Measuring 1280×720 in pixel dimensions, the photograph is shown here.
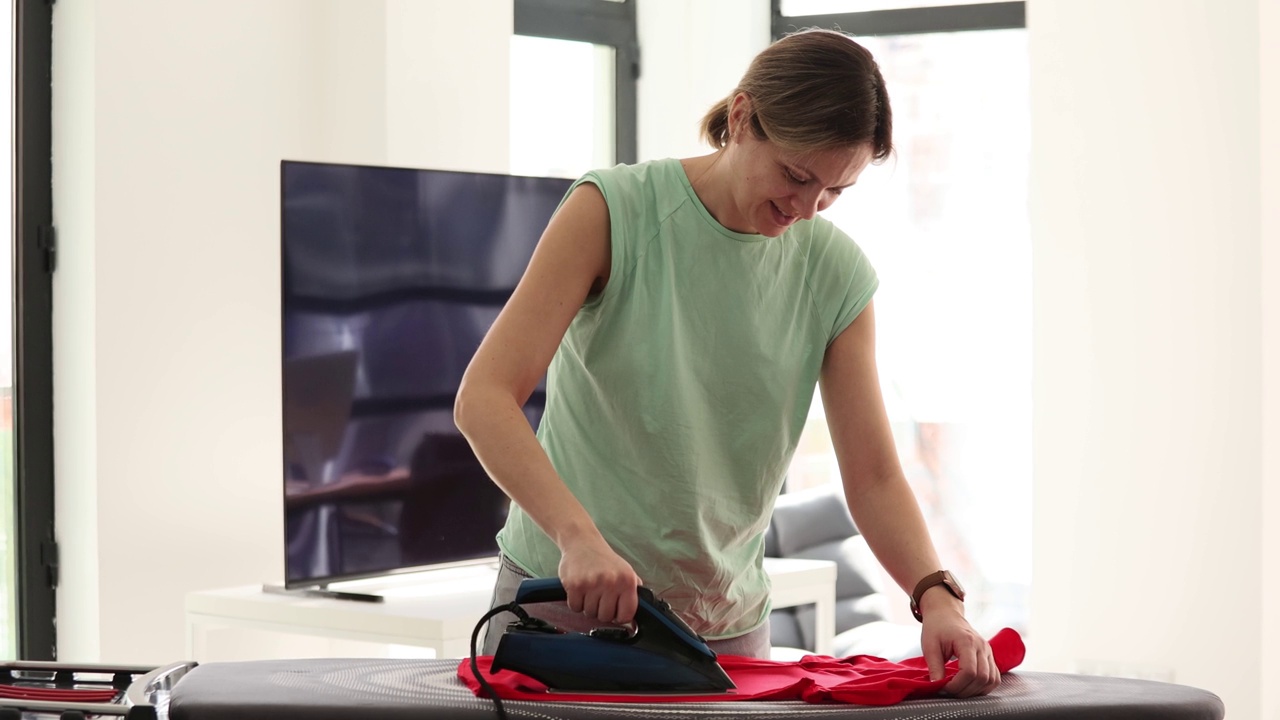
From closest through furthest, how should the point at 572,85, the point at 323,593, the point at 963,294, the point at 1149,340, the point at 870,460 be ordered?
the point at 870,460, the point at 323,593, the point at 1149,340, the point at 963,294, the point at 572,85

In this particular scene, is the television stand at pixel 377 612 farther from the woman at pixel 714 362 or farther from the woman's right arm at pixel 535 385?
the woman's right arm at pixel 535 385

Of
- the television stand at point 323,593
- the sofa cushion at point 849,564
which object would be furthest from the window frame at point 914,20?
the television stand at point 323,593

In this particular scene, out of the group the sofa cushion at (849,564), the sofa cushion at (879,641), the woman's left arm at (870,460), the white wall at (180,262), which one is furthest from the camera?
the sofa cushion at (849,564)

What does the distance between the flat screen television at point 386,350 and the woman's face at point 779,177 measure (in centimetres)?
140

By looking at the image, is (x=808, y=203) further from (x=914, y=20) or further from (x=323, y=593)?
(x=914, y=20)

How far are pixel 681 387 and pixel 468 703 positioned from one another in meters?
0.40

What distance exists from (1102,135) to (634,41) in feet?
4.79

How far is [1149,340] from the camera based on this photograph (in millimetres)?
3203

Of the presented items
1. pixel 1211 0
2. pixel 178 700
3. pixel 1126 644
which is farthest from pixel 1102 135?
pixel 178 700

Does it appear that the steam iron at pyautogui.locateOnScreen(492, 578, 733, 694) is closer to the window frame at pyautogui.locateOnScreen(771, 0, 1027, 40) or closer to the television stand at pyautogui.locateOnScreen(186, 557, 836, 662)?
the television stand at pyautogui.locateOnScreen(186, 557, 836, 662)

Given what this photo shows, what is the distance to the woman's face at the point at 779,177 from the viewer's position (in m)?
1.32

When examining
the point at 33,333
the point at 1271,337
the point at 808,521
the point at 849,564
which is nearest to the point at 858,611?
the point at 849,564

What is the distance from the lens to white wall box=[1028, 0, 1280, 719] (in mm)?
3096

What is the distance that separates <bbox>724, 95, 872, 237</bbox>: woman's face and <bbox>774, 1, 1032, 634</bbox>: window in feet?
8.29
